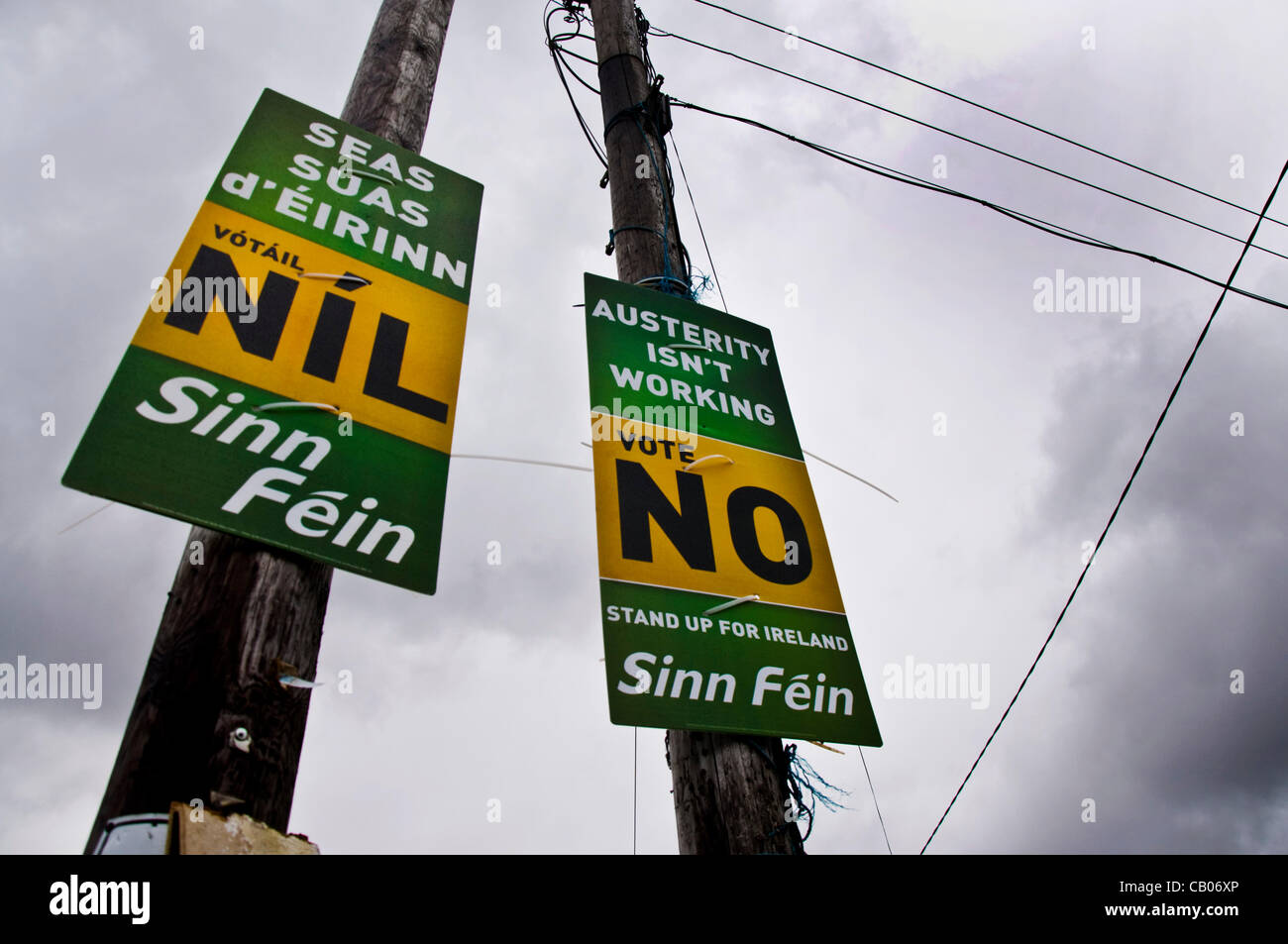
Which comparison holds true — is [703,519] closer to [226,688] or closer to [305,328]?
[305,328]

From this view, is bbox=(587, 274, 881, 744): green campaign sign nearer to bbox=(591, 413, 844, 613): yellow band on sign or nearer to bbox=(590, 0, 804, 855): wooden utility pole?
bbox=(591, 413, 844, 613): yellow band on sign

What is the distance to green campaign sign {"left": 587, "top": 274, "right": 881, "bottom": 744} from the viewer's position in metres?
2.61

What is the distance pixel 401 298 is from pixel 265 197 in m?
0.57

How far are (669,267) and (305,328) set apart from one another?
2.17 m

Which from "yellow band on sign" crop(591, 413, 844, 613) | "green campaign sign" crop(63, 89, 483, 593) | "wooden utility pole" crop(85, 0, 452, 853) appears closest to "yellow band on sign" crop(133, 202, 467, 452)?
"green campaign sign" crop(63, 89, 483, 593)

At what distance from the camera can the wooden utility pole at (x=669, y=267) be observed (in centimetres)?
250

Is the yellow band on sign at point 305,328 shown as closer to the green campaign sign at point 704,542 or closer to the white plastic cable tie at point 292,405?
the white plastic cable tie at point 292,405

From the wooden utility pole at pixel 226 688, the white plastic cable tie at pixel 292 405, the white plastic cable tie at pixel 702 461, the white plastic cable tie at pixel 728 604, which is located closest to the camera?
the wooden utility pole at pixel 226 688

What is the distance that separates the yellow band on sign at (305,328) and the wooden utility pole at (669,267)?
57.7 inches

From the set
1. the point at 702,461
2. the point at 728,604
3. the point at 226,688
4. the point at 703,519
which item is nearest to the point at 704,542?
the point at 703,519

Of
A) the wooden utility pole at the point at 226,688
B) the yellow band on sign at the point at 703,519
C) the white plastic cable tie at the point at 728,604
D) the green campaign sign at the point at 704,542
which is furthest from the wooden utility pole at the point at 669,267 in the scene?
the wooden utility pole at the point at 226,688

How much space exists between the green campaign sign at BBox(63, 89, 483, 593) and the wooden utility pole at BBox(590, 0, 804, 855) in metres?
1.21

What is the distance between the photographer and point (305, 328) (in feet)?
7.97
